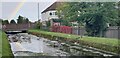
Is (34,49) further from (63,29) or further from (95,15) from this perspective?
(63,29)

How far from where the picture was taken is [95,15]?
2220 centimetres


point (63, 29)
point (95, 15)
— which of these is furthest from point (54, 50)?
point (63, 29)

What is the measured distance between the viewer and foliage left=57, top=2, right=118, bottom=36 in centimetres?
2217

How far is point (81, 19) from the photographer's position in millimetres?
24062

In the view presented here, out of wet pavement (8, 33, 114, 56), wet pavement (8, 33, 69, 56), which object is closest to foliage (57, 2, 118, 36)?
wet pavement (8, 33, 69, 56)

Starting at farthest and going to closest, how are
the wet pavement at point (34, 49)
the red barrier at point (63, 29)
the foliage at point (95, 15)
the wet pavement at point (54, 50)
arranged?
the red barrier at point (63, 29) < the foliage at point (95, 15) < the wet pavement at point (34, 49) < the wet pavement at point (54, 50)

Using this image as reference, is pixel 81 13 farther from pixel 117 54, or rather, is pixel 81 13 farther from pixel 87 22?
pixel 117 54

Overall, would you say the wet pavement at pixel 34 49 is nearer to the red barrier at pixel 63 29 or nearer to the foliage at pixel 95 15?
the foliage at pixel 95 15

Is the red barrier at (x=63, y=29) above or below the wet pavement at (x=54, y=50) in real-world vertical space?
above

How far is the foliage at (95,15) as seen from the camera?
22172 millimetres

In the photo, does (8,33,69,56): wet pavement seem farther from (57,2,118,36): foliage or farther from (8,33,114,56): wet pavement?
(57,2,118,36): foliage

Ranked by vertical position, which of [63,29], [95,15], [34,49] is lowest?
[34,49]

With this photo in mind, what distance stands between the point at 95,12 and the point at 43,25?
21996 millimetres

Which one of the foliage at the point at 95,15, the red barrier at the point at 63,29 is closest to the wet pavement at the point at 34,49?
the foliage at the point at 95,15
